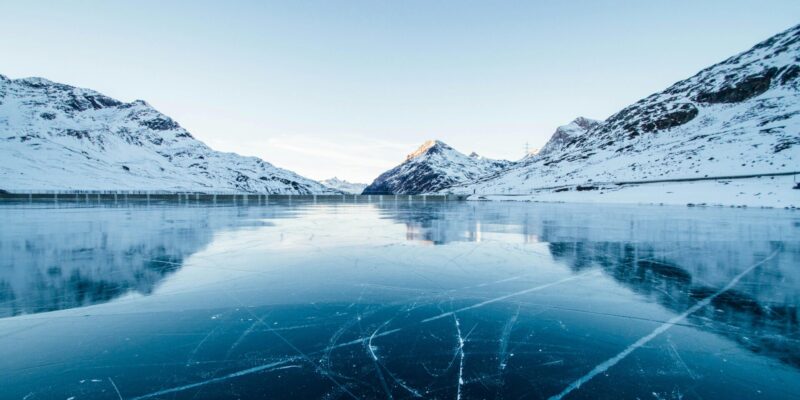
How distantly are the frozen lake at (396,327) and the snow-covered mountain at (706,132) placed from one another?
6996 cm

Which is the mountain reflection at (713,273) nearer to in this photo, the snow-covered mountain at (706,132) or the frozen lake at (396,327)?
the frozen lake at (396,327)

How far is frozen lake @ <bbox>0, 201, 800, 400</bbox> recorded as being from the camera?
9.55 ft

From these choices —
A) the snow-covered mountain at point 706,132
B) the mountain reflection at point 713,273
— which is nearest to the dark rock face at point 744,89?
the snow-covered mountain at point 706,132

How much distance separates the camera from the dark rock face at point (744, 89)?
115438mm

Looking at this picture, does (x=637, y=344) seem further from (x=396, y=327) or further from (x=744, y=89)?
(x=744, y=89)

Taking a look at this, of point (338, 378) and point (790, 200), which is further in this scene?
point (790, 200)

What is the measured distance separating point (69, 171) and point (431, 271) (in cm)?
20041

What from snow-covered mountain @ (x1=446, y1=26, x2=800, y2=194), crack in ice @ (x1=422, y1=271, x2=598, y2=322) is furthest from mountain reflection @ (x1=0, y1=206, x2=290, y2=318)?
snow-covered mountain @ (x1=446, y1=26, x2=800, y2=194)

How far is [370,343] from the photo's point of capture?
3723 millimetres

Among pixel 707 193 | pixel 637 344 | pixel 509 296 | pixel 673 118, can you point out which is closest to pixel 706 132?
pixel 673 118

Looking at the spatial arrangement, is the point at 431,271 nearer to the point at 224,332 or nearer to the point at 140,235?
the point at 224,332

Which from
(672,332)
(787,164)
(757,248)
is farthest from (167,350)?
(787,164)

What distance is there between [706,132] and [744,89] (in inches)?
1520

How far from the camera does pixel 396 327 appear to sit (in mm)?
4172
